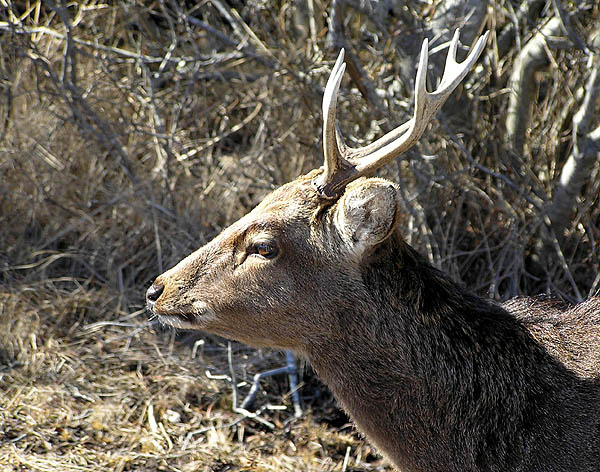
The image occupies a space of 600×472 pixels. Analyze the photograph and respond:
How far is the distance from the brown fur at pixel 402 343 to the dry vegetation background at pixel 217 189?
1391 millimetres

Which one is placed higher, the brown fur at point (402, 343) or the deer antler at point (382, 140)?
the deer antler at point (382, 140)

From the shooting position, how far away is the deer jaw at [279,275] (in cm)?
342

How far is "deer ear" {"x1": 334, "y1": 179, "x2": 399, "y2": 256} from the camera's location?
3.17 metres

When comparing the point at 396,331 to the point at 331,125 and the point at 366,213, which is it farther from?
the point at 331,125

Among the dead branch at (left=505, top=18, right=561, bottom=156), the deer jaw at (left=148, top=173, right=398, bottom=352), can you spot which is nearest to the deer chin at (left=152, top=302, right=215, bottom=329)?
the deer jaw at (left=148, top=173, right=398, bottom=352)

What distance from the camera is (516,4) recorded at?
597cm

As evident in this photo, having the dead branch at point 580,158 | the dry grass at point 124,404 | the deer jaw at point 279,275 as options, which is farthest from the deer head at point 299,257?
the dead branch at point 580,158

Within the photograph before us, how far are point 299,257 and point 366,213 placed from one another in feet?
1.30

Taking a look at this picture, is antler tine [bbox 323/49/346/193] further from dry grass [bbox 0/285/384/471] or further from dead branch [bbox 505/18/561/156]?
dead branch [bbox 505/18/561/156]

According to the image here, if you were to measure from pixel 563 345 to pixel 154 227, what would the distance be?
11.6ft

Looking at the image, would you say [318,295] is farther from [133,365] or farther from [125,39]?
[125,39]

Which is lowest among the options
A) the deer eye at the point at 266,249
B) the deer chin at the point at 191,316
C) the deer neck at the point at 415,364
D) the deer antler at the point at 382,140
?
the deer neck at the point at 415,364

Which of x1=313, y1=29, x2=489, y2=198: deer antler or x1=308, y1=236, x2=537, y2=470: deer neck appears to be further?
x1=308, y1=236, x2=537, y2=470: deer neck

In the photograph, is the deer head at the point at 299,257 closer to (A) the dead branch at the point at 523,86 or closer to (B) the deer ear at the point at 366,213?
(B) the deer ear at the point at 366,213
